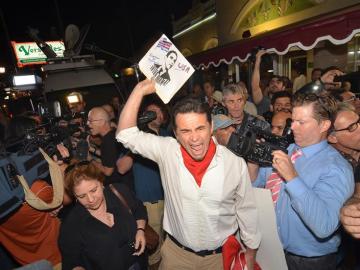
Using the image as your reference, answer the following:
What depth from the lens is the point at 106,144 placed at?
352 centimetres

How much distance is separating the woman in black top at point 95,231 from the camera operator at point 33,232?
0.41m

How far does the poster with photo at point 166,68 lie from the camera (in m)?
2.38

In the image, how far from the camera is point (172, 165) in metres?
2.35

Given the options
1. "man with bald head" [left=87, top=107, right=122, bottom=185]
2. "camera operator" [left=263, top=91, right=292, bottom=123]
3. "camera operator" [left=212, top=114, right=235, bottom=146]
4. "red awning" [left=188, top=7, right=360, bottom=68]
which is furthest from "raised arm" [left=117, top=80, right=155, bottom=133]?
"red awning" [left=188, top=7, right=360, bottom=68]

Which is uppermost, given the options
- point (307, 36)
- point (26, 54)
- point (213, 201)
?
point (26, 54)

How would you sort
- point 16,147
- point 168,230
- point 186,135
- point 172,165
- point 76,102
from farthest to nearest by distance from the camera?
1. point 76,102
2. point 16,147
3. point 168,230
4. point 172,165
5. point 186,135

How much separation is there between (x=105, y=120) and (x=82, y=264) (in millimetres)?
1874

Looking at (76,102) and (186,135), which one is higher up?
(76,102)

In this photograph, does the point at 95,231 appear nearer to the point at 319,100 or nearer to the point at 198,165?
the point at 198,165

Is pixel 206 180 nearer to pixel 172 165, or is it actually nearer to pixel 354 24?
pixel 172 165

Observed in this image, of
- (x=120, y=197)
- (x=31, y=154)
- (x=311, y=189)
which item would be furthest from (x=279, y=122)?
(x=31, y=154)

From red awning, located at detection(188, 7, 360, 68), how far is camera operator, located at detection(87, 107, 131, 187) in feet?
12.1

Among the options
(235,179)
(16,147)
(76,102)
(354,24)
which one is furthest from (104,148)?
(354,24)

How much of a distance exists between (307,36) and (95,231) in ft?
15.2
